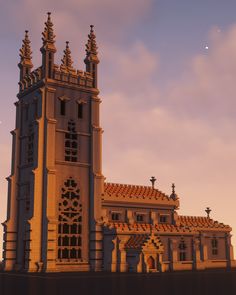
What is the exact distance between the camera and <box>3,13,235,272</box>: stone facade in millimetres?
58844

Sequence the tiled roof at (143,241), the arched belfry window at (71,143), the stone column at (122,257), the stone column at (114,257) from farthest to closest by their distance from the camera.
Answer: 1. the arched belfry window at (71,143)
2. the stone column at (114,257)
3. the tiled roof at (143,241)
4. the stone column at (122,257)

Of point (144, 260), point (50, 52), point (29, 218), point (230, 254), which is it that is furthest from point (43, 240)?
point (230, 254)

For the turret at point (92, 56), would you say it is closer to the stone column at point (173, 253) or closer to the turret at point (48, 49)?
the turret at point (48, 49)

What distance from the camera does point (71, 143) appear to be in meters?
63.7

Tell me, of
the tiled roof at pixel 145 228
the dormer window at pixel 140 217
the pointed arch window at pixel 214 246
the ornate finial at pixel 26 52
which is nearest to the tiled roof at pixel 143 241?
the tiled roof at pixel 145 228

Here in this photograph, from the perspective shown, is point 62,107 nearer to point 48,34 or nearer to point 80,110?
point 80,110

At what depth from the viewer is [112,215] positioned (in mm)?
65375

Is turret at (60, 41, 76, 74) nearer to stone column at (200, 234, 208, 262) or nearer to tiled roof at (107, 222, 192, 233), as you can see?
tiled roof at (107, 222, 192, 233)

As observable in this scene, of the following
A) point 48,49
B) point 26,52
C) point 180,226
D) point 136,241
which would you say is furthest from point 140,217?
point 26,52

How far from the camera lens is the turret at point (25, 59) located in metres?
71.4

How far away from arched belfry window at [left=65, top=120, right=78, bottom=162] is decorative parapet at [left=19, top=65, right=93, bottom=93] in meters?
5.82

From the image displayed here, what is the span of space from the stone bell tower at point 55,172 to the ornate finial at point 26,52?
4.53 meters

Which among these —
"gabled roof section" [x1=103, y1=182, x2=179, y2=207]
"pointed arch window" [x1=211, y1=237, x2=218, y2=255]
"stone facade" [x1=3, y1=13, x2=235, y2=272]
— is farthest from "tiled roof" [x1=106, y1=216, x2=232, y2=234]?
"gabled roof section" [x1=103, y1=182, x2=179, y2=207]

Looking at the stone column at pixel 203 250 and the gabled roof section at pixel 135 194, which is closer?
the gabled roof section at pixel 135 194
